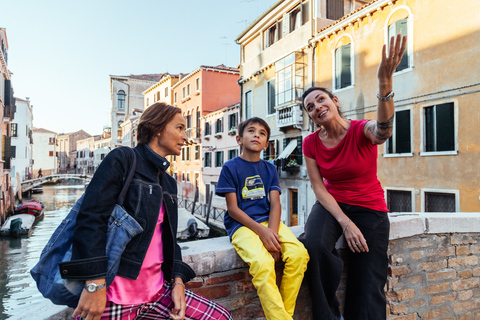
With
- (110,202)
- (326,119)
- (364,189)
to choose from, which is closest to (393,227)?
(364,189)

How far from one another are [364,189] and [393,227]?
532 mm

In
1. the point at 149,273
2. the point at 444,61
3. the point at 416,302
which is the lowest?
the point at 416,302

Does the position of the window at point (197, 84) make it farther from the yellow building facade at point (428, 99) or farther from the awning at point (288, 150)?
the yellow building facade at point (428, 99)

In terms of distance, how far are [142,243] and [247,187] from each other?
2.99ft

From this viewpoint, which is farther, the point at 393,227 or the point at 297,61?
the point at 297,61

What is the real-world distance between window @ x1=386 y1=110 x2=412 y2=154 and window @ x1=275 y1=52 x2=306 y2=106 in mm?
4346

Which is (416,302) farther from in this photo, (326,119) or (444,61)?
(444,61)

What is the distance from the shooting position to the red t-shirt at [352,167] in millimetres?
1990

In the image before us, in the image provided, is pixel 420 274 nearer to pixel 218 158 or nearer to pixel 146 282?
pixel 146 282

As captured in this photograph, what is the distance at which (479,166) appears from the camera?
7.55 metres

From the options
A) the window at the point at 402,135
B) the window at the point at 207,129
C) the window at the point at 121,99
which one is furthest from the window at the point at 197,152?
the window at the point at 121,99

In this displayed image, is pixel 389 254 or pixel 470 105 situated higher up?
pixel 470 105

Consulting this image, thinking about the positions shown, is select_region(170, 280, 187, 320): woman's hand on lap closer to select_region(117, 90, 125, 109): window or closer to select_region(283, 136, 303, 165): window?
select_region(283, 136, 303, 165): window

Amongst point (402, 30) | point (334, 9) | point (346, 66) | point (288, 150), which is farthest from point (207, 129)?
point (402, 30)
